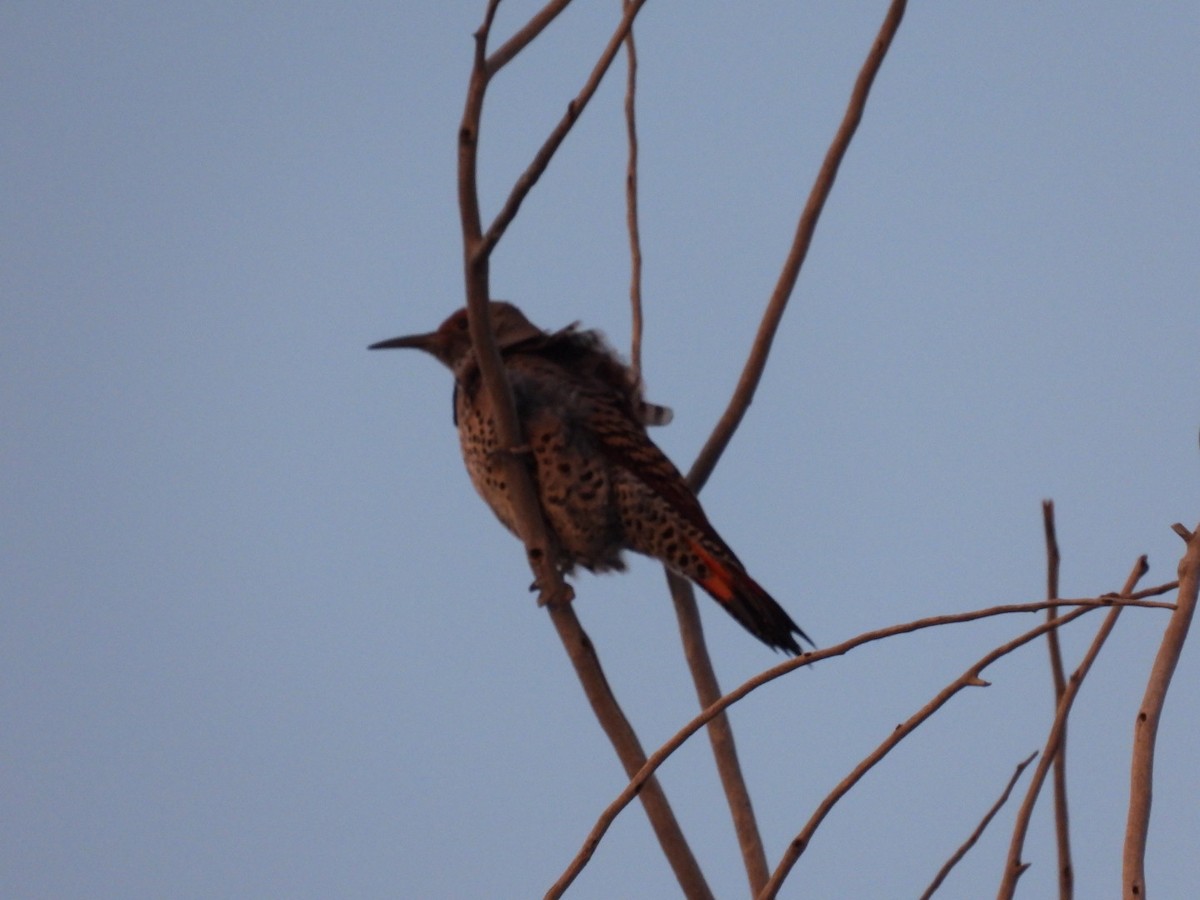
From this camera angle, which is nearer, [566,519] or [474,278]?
[474,278]

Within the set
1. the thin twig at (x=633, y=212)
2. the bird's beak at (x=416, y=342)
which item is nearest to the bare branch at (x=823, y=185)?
the thin twig at (x=633, y=212)

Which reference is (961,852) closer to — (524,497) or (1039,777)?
(1039,777)

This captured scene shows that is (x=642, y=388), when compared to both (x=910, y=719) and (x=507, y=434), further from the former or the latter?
(x=910, y=719)

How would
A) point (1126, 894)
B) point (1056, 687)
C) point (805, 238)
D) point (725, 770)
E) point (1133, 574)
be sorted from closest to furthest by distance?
point (1126, 894) < point (1133, 574) < point (1056, 687) < point (725, 770) < point (805, 238)

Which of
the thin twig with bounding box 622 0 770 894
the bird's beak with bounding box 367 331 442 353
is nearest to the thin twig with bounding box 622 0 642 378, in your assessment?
the thin twig with bounding box 622 0 770 894

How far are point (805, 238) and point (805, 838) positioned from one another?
5.72 ft

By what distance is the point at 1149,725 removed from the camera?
2205 millimetres

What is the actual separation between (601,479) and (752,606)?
67 centimetres

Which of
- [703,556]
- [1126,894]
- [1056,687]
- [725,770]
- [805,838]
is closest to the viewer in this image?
[1126,894]

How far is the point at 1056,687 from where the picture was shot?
2934 millimetres

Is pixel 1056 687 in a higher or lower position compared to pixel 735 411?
lower

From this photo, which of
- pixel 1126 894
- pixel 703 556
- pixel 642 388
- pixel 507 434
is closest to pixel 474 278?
pixel 507 434

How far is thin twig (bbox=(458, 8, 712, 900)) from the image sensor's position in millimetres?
2908

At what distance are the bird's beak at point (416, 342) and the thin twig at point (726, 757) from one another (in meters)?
2.09
